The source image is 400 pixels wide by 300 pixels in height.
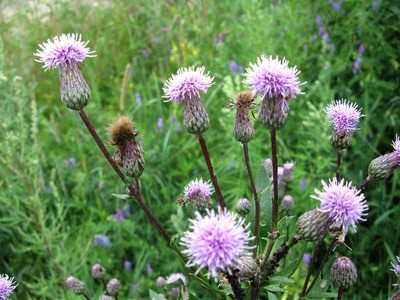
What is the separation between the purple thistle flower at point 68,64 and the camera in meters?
1.51

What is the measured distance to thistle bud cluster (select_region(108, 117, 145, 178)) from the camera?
1.49 m

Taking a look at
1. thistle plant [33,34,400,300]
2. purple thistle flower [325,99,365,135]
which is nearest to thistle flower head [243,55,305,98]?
thistle plant [33,34,400,300]

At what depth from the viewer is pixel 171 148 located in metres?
4.17

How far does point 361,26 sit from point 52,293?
403 cm

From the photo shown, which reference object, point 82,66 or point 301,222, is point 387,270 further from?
point 82,66

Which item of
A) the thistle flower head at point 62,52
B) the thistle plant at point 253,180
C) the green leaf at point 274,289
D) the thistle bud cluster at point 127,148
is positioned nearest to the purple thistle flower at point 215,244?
the thistle plant at point 253,180

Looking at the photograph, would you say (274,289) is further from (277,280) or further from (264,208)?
(264,208)

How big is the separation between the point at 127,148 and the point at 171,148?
8.68ft

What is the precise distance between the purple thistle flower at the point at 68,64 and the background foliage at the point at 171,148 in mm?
1079

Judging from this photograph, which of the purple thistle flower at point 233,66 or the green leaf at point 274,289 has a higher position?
the purple thistle flower at point 233,66

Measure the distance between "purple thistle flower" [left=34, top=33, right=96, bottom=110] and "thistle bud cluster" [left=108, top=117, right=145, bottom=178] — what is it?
188 mm

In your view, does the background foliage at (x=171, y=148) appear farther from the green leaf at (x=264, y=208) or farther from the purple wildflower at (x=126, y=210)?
the green leaf at (x=264, y=208)

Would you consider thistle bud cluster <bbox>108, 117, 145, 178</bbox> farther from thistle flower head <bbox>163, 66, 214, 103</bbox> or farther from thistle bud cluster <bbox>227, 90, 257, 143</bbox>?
thistle bud cluster <bbox>227, 90, 257, 143</bbox>

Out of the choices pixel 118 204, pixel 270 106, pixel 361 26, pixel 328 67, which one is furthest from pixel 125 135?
pixel 361 26
